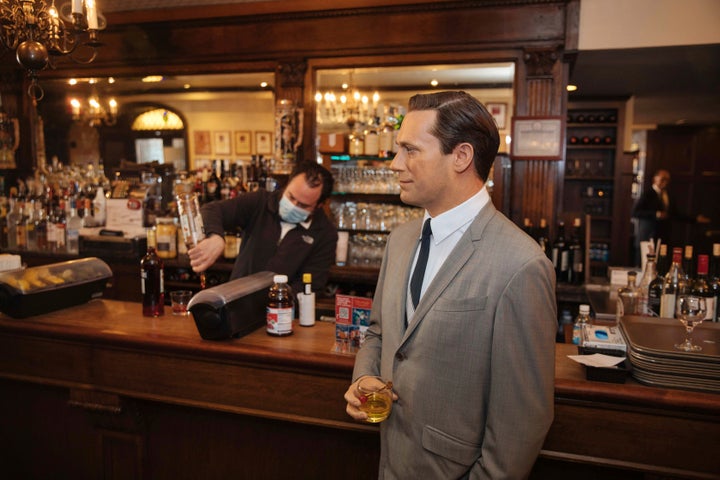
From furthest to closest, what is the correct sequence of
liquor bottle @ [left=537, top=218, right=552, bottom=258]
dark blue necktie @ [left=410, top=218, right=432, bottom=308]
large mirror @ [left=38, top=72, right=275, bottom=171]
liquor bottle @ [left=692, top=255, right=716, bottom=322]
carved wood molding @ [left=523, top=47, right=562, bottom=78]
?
1. large mirror @ [left=38, top=72, right=275, bottom=171]
2. liquor bottle @ [left=537, top=218, right=552, bottom=258]
3. carved wood molding @ [left=523, top=47, right=562, bottom=78]
4. liquor bottle @ [left=692, top=255, right=716, bottom=322]
5. dark blue necktie @ [left=410, top=218, right=432, bottom=308]

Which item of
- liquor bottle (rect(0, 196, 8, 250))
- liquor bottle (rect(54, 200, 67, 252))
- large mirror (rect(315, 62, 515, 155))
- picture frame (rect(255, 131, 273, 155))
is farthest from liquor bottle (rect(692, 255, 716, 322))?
liquor bottle (rect(0, 196, 8, 250))

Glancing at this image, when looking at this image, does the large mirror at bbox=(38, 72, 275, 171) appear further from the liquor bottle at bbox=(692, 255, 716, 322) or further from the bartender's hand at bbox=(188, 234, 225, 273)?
the liquor bottle at bbox=(692, 255, 716, 322)

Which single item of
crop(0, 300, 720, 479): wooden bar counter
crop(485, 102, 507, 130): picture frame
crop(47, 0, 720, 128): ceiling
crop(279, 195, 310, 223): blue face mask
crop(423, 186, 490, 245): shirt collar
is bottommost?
crop(0, 300, 720, 479): wooden bar counter

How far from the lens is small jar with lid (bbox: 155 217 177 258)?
4512 mm

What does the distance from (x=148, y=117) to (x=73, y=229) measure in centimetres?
158

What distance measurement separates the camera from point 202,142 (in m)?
6.55

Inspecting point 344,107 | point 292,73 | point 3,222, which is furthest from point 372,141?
point 3,222

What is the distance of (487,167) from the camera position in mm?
1473

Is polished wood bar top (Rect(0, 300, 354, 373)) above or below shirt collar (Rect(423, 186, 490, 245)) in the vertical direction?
below

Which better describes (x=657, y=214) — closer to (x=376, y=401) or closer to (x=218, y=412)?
(x=218, y=412)

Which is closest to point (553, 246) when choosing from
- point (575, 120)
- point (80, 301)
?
point (80, 301)

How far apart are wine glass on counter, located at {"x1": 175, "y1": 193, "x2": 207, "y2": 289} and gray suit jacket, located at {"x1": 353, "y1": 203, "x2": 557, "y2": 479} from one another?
1.17m

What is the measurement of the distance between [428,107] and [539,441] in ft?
2.83

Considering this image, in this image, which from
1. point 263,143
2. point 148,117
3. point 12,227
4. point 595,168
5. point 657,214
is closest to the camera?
point 12,227
